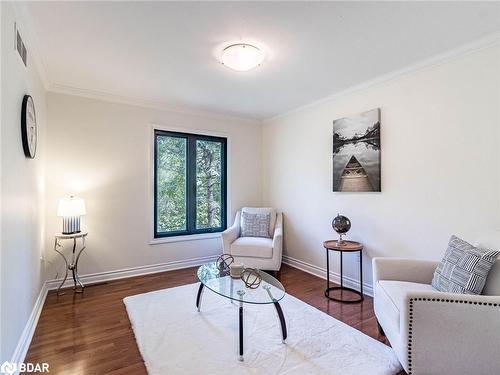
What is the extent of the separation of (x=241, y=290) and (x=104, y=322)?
1.33 meters

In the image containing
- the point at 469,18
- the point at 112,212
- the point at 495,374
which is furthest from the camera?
the point at 112,212

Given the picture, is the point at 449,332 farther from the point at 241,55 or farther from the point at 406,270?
the point at 241,55

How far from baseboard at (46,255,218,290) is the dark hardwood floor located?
0.12 metres

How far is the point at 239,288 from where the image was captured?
2.19 metres

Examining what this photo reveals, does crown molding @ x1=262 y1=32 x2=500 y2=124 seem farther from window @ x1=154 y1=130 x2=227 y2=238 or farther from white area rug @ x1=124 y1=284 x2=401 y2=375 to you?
white area rug @ x1=124 y1=284 x2=401 y2=375

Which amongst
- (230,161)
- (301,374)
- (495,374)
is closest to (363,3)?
(495,374)

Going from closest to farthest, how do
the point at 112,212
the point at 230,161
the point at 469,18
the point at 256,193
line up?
the point at 469,18 → the point at 112,212 → the point at 230,161 → the point at 256,193

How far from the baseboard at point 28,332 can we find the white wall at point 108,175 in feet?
1.88

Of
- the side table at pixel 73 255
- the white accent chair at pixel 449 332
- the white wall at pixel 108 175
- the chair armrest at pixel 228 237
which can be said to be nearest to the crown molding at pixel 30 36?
Result: the white wall at pixel 108 175

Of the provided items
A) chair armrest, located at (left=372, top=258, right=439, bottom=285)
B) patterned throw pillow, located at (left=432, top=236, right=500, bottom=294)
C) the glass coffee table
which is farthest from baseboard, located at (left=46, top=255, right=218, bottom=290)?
patterned throw pillow, located at (left=432, top=236, right=500, bottom=294)

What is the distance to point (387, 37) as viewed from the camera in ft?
7.13

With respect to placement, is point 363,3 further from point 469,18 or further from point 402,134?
point 402,134

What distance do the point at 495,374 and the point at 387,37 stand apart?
2332 mm

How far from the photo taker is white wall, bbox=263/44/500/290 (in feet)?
7.37
